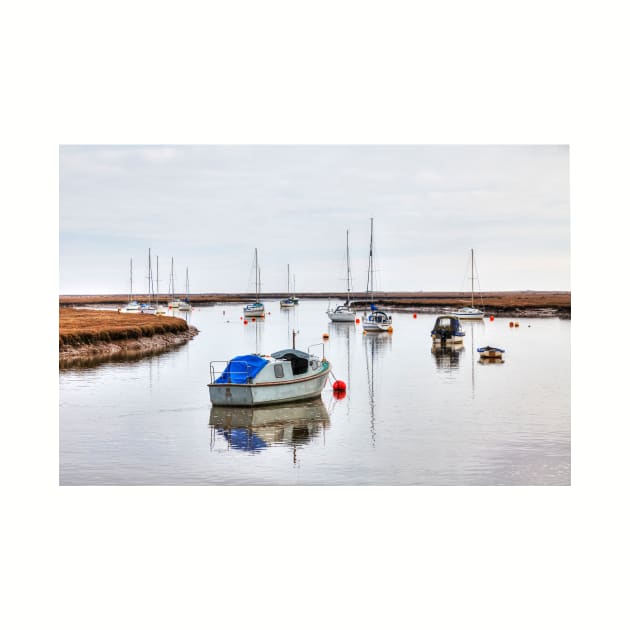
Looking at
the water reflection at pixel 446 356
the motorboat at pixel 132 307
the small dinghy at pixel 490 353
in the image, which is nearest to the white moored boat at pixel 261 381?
the water reflection at pixel 446 356

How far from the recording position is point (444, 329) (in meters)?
41.1

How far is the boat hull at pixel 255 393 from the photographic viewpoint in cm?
1939

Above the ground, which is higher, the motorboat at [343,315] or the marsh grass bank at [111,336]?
the motorboat at [343,315]

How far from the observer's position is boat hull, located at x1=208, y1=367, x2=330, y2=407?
19391 mm

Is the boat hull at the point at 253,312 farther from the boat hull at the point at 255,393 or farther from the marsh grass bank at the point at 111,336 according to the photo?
the boat hull at the point at 255,393

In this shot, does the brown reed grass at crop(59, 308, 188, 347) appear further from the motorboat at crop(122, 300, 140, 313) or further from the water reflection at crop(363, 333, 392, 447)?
the motorboat at crop(122, 300, 140, 313)

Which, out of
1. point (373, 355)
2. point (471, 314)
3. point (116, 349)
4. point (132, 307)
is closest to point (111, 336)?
point (116, 349)

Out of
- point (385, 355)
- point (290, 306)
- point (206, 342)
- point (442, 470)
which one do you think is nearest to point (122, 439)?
point (442, 470)

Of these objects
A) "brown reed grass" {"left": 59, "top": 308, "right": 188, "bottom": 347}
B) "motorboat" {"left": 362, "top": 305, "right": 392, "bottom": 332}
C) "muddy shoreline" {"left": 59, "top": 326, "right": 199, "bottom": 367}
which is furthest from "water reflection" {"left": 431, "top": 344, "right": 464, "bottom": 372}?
"brown reed grass" {"left": 59, "top": 308, "right": 188, "bottom": 347}

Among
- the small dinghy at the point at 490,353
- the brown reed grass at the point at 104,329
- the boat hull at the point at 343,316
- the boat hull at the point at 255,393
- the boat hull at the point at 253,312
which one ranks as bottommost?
the boat hull at the point at 255,393

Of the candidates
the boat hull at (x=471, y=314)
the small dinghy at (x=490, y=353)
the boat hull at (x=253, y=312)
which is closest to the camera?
the small dinghy at (x=490, y=353)

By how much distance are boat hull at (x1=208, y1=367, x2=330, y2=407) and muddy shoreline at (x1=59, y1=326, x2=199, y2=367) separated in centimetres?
1079
